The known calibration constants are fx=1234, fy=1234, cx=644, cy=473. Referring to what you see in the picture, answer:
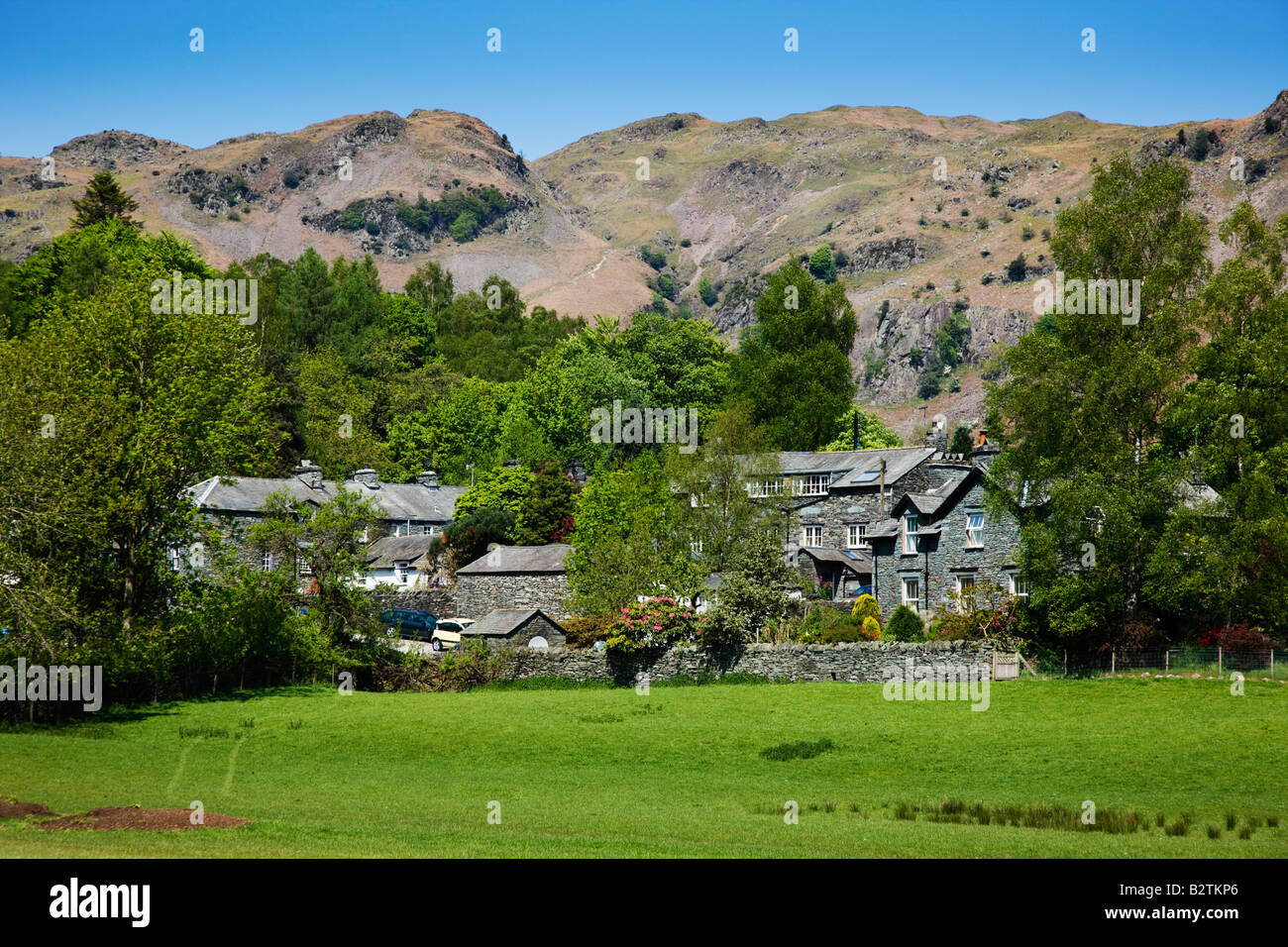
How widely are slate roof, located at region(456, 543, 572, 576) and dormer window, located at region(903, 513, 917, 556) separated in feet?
61.9

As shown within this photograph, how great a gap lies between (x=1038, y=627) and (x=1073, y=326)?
467 inches

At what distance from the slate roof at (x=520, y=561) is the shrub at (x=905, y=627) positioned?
2279 cm

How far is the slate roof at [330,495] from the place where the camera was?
267 ft

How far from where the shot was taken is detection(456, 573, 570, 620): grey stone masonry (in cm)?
6988

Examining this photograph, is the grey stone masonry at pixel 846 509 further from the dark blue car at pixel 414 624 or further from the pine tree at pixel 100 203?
the pine tree at pixel 100 203

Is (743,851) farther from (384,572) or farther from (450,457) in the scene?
(450,457)

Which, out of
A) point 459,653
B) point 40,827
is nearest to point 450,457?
point 459,653

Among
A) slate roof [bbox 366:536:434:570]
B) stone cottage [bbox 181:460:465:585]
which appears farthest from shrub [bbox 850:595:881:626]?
slate roof [bbox 366:536:434:570]

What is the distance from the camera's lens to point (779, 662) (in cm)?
5059

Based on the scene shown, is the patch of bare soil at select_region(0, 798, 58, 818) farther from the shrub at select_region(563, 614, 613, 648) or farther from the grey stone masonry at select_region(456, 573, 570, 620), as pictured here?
the grey stone masonry at select_region(456, 573, 570, 620)

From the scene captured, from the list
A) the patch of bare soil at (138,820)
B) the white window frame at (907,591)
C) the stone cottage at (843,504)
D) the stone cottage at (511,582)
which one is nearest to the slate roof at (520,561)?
the stone cottage at (511,582)
